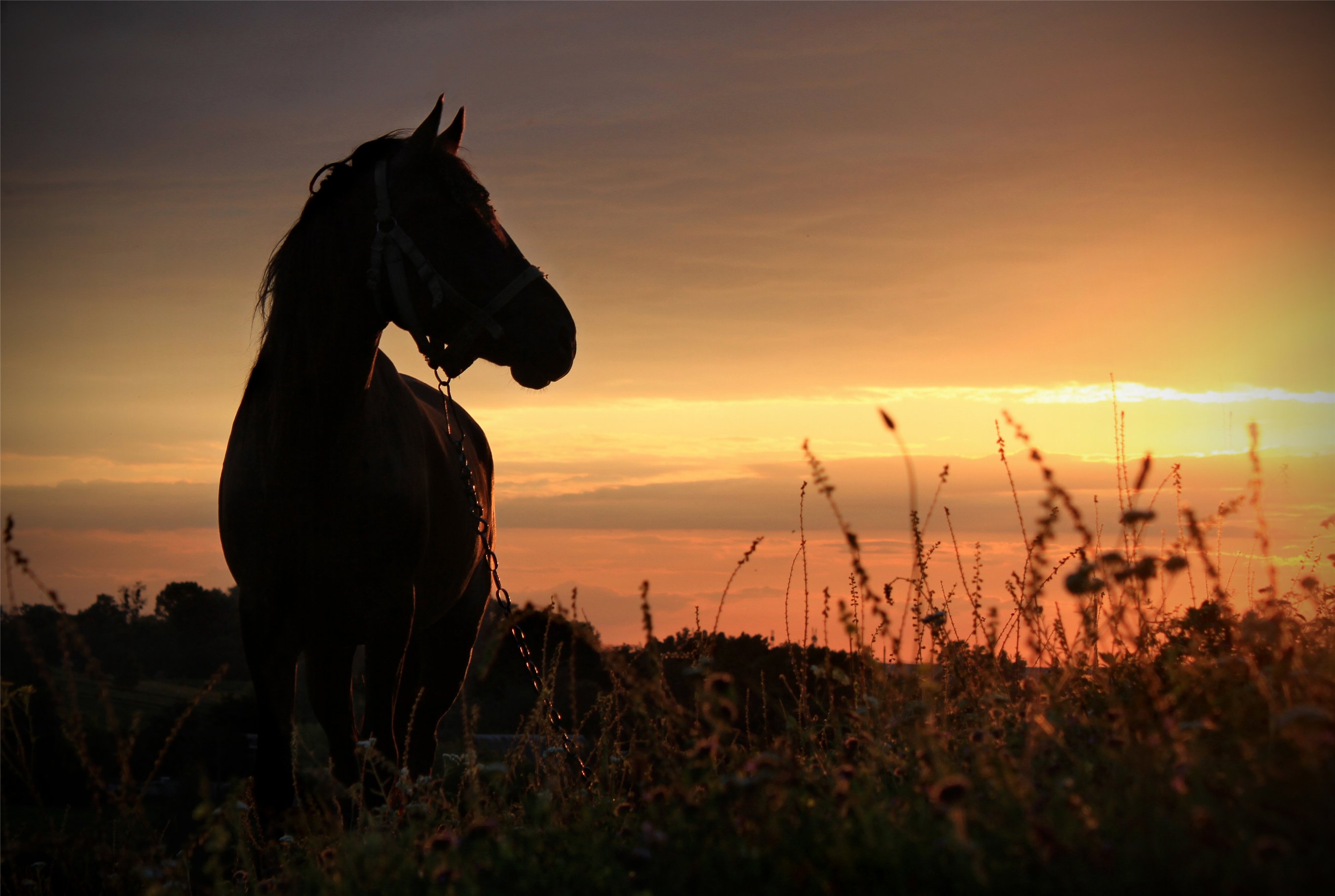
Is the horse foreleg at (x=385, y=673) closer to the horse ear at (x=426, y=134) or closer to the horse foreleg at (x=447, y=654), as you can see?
the horse foreleg at (x=447, y=654)

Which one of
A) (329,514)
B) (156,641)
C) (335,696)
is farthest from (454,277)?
(156,641)

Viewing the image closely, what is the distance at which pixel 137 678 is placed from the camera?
133 feet

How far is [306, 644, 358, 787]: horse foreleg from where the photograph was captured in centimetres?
522

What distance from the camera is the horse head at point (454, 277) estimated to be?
4.44 m

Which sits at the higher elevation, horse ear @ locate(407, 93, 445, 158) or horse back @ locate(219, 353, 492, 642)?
horse ear @ locate(407, 93, 445, 158)

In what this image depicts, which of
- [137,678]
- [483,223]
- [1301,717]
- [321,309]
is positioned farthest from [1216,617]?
[137,678]

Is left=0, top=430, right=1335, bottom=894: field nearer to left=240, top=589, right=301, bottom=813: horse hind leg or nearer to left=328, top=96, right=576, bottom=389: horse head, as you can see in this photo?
left=240, top=589, right=301, bottom=813: horse hind leg

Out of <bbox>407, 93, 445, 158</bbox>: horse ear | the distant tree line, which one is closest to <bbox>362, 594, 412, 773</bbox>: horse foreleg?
<bbox>407, 93, 445, 158</bbox>: horse ear

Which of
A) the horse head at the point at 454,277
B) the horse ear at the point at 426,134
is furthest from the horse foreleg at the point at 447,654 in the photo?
the horse ear at the point at 426,134

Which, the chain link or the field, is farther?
the chain link

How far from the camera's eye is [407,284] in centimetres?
445

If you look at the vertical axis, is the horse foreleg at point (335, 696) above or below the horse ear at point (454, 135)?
below

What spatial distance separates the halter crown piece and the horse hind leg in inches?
63.2

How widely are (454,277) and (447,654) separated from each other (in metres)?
3.38
